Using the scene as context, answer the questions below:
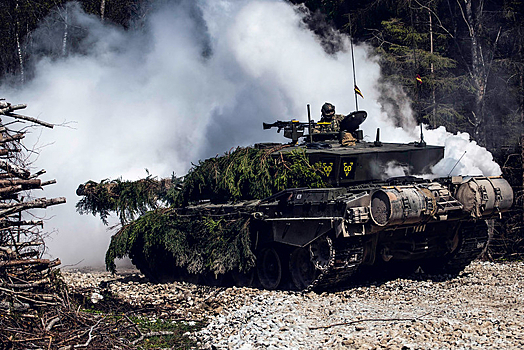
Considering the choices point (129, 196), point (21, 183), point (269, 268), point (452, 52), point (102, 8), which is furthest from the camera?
point (102, 8)

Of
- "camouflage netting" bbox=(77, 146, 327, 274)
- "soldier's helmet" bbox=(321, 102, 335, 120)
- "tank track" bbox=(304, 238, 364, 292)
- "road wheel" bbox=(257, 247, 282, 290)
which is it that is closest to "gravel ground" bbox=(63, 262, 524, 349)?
"tank track" bbox=(304, 238, 364, 292)

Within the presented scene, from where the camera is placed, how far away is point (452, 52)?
26.9 metres

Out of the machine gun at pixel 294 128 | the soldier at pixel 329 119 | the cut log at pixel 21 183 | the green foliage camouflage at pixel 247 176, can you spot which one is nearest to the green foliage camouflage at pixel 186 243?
the green foliage camouflage at pixel 247 176

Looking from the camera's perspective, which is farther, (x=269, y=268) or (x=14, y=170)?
(x=269, y=268)

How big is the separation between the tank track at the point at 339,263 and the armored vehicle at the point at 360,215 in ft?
0.06

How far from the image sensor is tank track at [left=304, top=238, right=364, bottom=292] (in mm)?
11125

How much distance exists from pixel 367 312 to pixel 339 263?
1736 millimetres

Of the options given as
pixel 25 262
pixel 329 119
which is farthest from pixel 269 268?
pixel 25 262

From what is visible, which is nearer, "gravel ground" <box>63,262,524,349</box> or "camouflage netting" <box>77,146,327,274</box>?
"gravel ground" <box>63,262,524,349</box>

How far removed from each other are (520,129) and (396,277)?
45.7ft

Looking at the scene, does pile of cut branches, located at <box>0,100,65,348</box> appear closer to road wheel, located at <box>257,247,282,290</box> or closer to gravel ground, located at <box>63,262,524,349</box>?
gravel ground, located at <box>63,262,524,349</box>

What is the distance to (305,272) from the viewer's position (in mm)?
12266

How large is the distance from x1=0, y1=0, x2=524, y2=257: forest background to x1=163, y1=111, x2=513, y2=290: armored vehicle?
33.4 ft

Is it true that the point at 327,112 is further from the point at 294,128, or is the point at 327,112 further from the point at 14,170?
the point at 14,170
